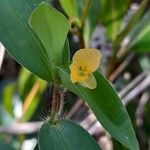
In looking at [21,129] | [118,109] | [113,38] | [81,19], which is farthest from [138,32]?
[118,109]

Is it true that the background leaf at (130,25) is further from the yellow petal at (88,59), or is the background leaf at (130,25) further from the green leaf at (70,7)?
the yellow petal at (88,59)

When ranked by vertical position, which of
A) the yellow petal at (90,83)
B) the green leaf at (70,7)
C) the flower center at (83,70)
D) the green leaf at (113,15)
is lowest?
the green leaf at (113,15)

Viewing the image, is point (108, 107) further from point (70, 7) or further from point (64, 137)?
point (70, 7)

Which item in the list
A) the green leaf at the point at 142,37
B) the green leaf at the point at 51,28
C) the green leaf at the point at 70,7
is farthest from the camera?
the green leaf at the point at 142,37

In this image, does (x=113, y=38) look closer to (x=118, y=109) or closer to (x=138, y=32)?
(x=138, y=32)

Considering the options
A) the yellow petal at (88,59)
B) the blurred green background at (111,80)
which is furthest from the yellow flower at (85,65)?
the blurred green background at (111,80)

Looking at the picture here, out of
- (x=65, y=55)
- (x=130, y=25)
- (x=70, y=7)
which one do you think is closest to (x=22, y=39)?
(x=65, y=55)
